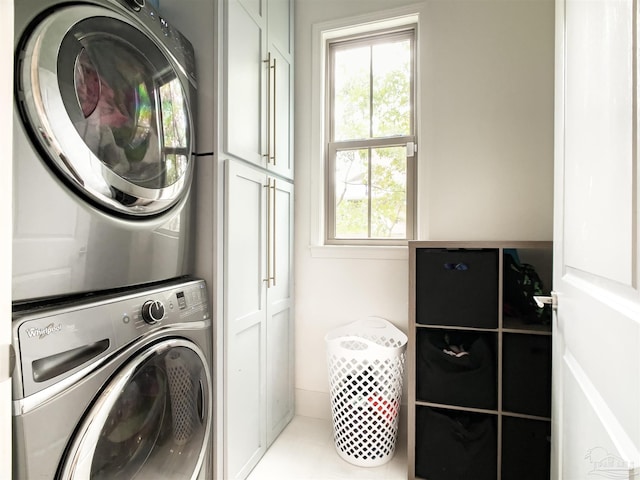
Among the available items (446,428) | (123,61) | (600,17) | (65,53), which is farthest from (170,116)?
(446,428)

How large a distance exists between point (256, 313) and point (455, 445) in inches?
42.3

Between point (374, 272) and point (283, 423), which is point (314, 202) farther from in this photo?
point (283, 423)

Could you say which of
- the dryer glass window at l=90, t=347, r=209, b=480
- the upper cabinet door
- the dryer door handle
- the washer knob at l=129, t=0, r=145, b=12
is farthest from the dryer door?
the washer knob at l=129, t=0, r=145, b=12

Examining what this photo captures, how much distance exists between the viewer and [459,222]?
1.71 metres

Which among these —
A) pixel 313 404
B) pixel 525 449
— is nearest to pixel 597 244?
pixel 525 449

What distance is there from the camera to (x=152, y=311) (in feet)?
3.20

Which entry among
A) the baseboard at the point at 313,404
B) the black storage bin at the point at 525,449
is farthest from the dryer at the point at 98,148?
the black storage bin at the point at 525,449

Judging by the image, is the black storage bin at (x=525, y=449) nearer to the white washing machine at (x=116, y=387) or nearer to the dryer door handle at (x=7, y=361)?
the white washing machine at (x=116, y=387)

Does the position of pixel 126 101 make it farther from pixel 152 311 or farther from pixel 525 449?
pixel 525 449

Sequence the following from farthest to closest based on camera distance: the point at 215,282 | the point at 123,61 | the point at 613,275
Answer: the point at 215,282, the point at 123,61, the point at 613,275

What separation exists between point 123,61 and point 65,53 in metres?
0.20

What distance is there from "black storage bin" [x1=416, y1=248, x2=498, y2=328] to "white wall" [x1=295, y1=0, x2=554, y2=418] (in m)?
0.32

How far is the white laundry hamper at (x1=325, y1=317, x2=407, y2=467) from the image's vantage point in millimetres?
1562

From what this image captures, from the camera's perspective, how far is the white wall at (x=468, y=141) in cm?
161
